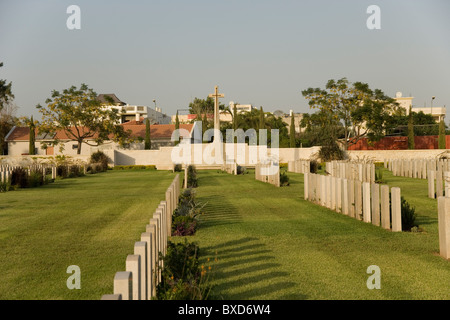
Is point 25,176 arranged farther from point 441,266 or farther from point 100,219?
point 441,266

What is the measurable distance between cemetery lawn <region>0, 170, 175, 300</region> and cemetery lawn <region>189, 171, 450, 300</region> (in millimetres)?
1544

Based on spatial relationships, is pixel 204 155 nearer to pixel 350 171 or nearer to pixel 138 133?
pixel 138 133

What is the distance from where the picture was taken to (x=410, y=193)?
1744 cm

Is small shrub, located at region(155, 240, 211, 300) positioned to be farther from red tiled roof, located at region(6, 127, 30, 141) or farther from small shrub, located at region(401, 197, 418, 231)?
red tiled roof, located at region(6, 127, 30, 141)

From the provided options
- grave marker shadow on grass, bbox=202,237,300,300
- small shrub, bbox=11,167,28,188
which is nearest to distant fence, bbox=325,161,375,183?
grave marker shadow on grass, bbox=202,237,300,300

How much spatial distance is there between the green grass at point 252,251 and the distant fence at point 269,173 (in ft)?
22.5

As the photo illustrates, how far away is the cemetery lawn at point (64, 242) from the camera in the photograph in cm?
632

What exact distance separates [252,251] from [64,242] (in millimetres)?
3757

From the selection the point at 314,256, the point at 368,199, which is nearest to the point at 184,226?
the point at 314,256

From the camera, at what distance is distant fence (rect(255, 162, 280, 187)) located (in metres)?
21.6

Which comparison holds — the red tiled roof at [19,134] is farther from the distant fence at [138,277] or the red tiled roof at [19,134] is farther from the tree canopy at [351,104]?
the distant fence at [138,277]

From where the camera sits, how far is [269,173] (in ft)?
76.4

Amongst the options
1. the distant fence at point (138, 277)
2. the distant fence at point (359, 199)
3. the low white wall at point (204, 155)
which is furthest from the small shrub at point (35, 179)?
the distant fence at point (138, 277)
